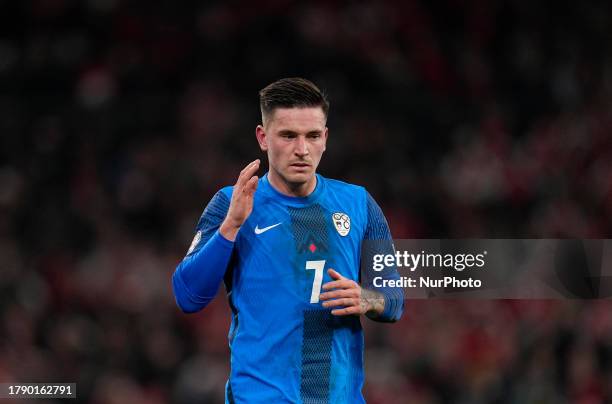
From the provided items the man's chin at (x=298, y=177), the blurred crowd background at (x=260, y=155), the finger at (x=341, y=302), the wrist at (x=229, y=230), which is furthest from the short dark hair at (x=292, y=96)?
the blurred crowd background at (x=260, y=155)

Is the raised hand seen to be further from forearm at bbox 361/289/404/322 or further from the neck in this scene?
forearm at bbox 361/289/404/322

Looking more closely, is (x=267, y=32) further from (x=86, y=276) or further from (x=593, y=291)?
(x=593, y=291)

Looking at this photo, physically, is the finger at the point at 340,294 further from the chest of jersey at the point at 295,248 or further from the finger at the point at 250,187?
the finger at the point at 250,187

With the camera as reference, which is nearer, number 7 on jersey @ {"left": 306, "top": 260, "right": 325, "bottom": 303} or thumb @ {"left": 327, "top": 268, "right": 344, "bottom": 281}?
thumb @ {"left": 327, "top": 268, "right": 344, "bottom": 281}

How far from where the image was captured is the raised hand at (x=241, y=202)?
311 centimetres

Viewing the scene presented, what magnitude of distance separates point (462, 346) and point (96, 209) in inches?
139

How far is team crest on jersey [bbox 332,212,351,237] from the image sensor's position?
3414 mm

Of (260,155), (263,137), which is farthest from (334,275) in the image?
(260,155)

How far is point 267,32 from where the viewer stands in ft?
31.9

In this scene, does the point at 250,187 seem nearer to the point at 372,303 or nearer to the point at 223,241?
the point at 223,241

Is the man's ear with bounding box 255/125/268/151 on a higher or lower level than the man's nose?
higher

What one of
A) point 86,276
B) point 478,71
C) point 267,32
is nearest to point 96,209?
point 86,276

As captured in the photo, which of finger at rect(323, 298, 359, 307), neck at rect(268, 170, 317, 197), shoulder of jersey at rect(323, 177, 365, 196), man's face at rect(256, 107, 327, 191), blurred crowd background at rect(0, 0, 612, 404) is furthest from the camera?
blurred crowd background at rect(0, 0, 612, 404)

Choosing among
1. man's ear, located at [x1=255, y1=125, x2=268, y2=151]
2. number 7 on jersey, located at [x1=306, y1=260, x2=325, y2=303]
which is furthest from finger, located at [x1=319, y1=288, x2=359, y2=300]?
man's ear, located at [x1=255, y1=125, x2=268, y2=151]
